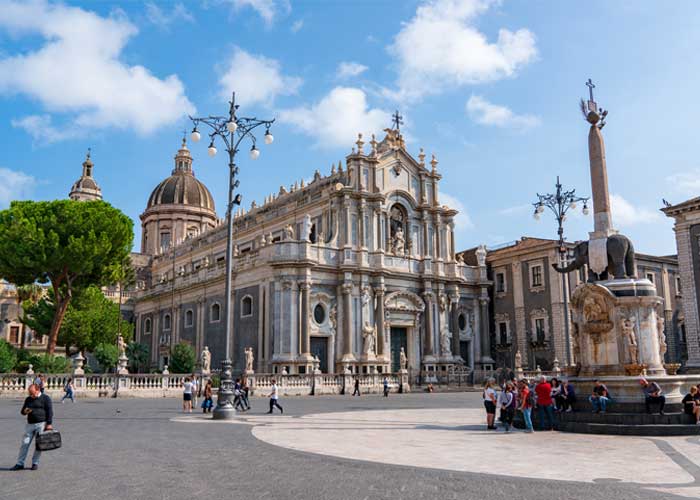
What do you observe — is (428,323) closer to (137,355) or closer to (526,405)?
(137,355)

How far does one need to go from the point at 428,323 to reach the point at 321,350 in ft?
30.6

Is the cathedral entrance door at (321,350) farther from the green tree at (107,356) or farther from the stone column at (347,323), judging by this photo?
the green tree at (107,356)

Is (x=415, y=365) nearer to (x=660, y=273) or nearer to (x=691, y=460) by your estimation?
(x=660, y=273)

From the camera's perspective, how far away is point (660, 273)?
2066 inches

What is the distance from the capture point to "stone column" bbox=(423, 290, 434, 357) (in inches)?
1875

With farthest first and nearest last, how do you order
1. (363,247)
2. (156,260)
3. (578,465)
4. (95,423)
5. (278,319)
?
(156,260)
(363,247)
(278,319)
(95,423)
(578,465)

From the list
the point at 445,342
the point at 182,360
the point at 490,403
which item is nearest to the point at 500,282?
the point at 445,342

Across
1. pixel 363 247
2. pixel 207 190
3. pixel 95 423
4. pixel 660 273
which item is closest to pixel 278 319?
pixel 363 247

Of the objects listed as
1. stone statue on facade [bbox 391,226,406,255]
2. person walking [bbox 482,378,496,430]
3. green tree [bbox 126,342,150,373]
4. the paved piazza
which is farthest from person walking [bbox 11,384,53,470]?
green tree [bbox 126,342,150,373]

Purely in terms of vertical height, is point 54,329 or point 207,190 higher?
point 207,190

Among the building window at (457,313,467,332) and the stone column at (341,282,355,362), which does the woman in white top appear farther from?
the building window at (457,313,467,332)

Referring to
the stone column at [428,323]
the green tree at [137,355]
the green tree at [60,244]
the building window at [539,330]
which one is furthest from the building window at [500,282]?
the green tree at [137,355]

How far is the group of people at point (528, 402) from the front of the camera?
15742 millimetres

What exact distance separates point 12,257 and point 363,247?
23.0 m
